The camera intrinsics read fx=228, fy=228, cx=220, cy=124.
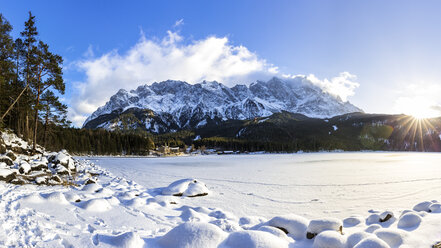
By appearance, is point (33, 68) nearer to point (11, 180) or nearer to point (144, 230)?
point (11, 180)

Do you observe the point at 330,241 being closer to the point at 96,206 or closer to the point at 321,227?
the point at 321,227

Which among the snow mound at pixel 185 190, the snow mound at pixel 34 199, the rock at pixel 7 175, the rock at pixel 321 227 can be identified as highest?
the rock at pixel 7 175

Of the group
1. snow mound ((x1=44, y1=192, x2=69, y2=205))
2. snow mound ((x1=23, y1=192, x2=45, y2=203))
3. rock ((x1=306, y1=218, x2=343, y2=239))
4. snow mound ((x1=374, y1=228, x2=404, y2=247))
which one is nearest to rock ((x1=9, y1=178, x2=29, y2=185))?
snow mound ((x1=23, y1=192, x2=45, y2=203))

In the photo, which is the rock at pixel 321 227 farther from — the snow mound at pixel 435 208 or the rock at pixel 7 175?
the rock at pixel 7 175

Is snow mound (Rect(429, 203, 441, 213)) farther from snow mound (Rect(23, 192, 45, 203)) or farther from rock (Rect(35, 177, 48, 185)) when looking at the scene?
rock (Rect(35, 177, 48, 185))

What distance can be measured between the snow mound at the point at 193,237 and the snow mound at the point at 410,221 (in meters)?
6.08

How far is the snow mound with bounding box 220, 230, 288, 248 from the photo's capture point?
5.25 meters

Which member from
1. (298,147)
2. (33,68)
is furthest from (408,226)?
(298,147)

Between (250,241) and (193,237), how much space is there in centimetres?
142

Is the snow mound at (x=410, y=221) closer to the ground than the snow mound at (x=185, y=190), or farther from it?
farther from it

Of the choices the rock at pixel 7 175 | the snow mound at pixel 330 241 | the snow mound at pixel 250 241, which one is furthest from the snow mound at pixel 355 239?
the rock at pixel 7 175

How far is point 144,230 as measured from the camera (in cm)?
756

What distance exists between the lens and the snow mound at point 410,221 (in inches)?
289

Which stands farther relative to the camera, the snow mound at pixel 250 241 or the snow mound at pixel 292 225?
the snow mound at pixel 292 225
